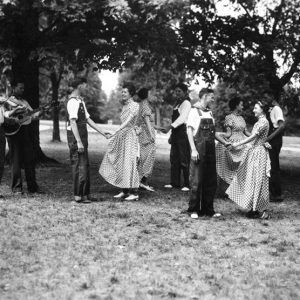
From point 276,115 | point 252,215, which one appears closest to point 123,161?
point 252,215

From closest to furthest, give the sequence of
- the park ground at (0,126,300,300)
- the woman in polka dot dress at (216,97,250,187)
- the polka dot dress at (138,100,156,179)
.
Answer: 1. the park ground at (0,126,300,300)
2. the woman in polka dot dress at (216,97,250,187)
3. the polka dot dress at (138,100,156,179)

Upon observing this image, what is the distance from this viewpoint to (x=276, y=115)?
31.3ft

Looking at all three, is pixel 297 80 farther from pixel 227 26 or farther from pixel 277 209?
pixel 277 209

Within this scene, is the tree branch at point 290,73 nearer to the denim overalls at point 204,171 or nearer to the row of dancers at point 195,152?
the row of dancers at point 195,152

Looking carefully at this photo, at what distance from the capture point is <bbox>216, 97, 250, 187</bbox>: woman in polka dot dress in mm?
9828

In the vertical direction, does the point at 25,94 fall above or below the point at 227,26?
below

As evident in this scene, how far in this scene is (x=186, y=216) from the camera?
27.0 feet

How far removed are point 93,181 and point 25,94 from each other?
3.92m

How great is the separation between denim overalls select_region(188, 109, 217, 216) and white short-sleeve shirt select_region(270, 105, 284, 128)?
197cm

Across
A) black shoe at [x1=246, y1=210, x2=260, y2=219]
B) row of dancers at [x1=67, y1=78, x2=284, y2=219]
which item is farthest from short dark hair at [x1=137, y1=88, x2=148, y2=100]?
black shoe at [x1=246, y1=210, x2=260, y2=219]

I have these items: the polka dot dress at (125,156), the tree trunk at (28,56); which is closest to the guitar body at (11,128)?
the tree trunk at (28,56)

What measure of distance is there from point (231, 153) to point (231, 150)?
0.12 metres

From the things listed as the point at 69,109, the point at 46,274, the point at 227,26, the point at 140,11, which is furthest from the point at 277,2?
the point at 46,274

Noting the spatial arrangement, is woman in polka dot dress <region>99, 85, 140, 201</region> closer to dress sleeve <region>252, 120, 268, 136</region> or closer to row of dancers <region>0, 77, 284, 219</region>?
row of dancers <region>0, 77, 284, 219</region>
